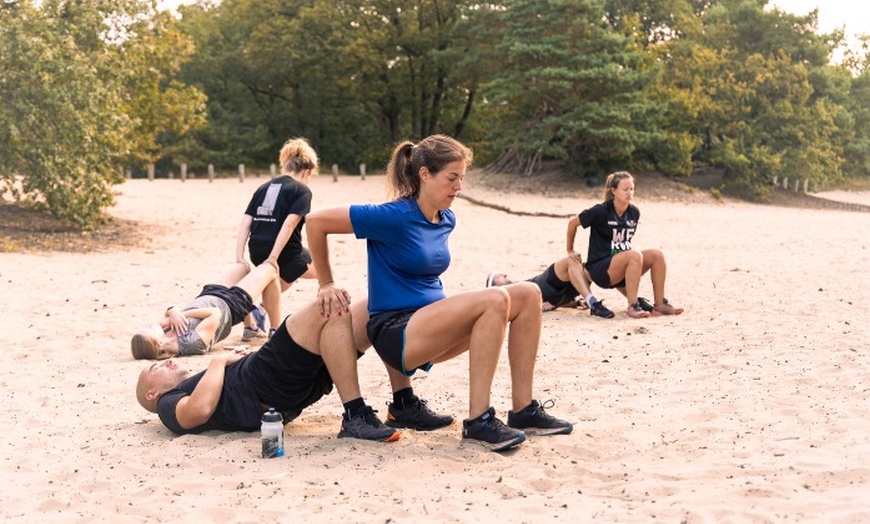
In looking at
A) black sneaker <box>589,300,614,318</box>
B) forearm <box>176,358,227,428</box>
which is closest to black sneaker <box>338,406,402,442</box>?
forearm <box>176,358,227,428</box>

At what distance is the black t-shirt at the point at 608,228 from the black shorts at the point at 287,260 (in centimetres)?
291

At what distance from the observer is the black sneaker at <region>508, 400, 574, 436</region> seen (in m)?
5.35

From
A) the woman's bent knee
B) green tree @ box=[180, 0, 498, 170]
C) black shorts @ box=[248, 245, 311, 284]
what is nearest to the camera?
the woman's bent knee

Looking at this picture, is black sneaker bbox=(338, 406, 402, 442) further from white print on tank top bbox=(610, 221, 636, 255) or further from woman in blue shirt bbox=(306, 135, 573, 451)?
white print on tank top bbox=(610, 221, 636, 255)

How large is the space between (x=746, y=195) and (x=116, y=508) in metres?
34.0

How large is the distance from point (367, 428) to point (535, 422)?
92cm

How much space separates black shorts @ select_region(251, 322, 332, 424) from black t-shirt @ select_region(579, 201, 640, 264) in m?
5.13

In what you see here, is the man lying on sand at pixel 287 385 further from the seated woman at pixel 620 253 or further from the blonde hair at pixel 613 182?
the blonde hair at pixel 613 182

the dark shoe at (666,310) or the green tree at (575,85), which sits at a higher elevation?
the green tree at (575,85)

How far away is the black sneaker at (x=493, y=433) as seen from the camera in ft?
16.5

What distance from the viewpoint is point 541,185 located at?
111 feet

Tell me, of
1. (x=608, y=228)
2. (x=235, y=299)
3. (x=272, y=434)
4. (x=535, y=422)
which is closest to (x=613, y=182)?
(x=608, y=228)

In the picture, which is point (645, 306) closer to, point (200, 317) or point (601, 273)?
point (601, 273)

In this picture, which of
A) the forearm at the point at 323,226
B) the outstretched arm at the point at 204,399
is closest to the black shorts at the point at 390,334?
the forearm at the point at 323,226
